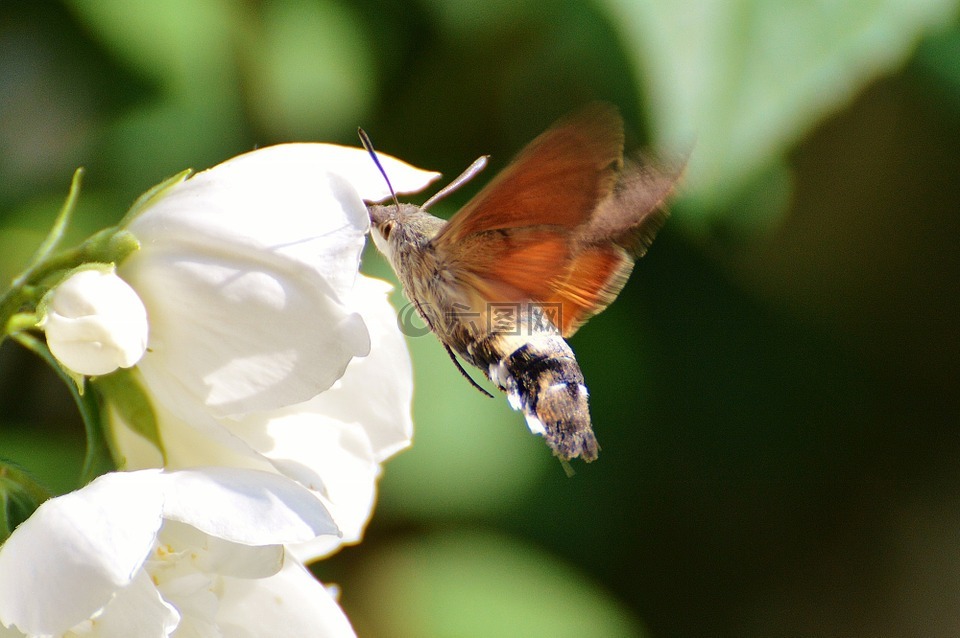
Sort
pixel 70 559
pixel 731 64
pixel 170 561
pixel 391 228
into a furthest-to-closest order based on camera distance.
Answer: pixel 731 64 → pixel 391 228 → pixel 170 561 → pixel 70 559

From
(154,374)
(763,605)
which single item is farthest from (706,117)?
(763,605)

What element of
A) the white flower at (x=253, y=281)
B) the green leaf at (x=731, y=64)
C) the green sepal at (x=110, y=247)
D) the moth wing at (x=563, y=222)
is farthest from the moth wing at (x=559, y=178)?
the green leaf at (x=731, y=64)

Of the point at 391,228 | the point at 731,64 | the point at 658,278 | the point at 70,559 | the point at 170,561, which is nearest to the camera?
the point at 70,559

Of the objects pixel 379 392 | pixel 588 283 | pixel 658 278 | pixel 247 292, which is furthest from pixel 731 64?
pixel 658 278

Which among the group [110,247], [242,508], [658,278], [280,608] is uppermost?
[110,247]

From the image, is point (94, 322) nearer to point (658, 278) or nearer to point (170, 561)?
point (170, 561)

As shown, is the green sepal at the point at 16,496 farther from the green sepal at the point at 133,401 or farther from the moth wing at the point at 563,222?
the moth wing at the point at 563,222

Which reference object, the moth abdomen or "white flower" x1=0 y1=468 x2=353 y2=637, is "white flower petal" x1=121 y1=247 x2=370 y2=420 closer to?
"white flower" x1=0 y1=468 x2=353 y2=637
